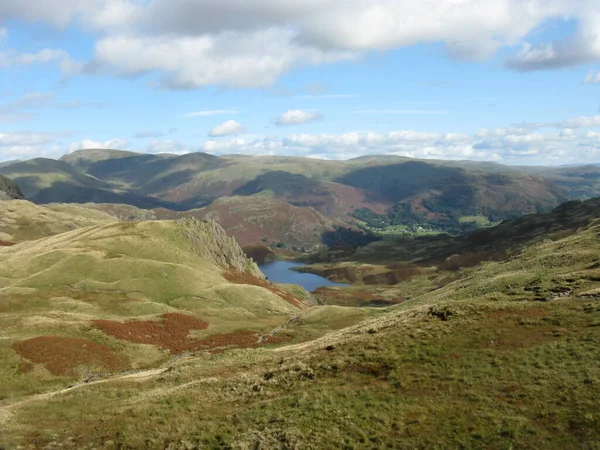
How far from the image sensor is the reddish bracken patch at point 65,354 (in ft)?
172

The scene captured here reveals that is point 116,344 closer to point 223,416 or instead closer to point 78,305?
point 78,305

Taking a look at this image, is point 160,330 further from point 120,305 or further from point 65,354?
point 65,354

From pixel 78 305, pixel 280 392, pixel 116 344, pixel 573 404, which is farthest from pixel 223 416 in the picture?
pixel 78 305

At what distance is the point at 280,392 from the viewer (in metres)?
32.6

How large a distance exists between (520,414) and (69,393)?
34866 millimetres

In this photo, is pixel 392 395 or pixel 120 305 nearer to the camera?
pixel 392 395

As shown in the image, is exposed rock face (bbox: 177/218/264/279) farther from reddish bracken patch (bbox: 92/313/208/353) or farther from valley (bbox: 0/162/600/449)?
valley (bbox: 0/162/600/449)

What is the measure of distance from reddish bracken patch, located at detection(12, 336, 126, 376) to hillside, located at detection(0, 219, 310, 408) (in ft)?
0.38

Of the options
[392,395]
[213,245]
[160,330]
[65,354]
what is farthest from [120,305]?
[392,395]

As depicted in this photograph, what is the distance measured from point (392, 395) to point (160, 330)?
168 feet

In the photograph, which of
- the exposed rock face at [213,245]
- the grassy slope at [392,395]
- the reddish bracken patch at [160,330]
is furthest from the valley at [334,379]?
the exposed rock face at [213,245]

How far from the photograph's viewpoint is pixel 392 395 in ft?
96.6

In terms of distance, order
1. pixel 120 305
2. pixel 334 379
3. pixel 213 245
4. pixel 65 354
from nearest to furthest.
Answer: pixel 334 379, pixel 65 354, pixel 120 305, pixel 213 245

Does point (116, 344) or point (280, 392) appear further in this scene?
point (116, 344)
